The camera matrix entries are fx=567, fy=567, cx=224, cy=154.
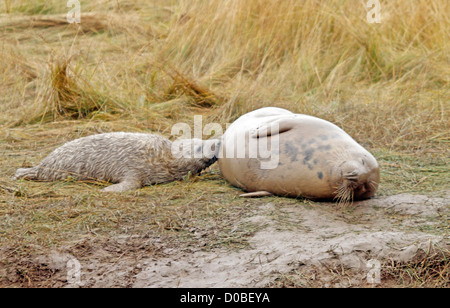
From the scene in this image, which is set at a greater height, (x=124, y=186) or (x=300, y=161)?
(x=300, y=161)

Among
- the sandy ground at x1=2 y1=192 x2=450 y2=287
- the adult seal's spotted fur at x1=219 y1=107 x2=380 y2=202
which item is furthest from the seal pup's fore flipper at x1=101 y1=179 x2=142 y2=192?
the sandy ground at x1=2 y1=192 x2=450 y2=287

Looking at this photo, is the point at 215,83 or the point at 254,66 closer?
the point at 215,83

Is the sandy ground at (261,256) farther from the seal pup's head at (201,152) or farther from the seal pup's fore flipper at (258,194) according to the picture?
the seal pup's head at (201,152)

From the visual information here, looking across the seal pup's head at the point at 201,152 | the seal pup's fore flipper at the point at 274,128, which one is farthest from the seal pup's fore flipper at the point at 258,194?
the seal pup's head at the point at 201,152

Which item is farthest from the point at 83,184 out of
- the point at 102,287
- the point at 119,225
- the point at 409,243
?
the point at 409,243

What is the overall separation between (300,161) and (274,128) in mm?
354

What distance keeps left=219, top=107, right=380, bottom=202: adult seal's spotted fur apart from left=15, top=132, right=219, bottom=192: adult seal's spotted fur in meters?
0.53

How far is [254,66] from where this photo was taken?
7398 millimetres

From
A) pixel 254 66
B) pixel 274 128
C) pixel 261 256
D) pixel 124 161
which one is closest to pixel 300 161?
pixel 274 128

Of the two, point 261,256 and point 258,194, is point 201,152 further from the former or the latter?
point 261,256

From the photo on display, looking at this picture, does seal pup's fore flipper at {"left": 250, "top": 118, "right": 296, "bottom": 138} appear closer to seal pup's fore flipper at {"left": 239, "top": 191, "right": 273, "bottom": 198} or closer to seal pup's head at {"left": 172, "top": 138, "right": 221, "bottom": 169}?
seal pup's fore flipper at {"left": 239, "top": 191, "right": 273, "bottom": 198}

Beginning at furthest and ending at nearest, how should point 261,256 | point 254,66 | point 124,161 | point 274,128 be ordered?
point 254,66
point 124,161
point 274,128
point 261,256

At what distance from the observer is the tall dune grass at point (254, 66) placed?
241 inches

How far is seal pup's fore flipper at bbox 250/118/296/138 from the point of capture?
4.09 m
